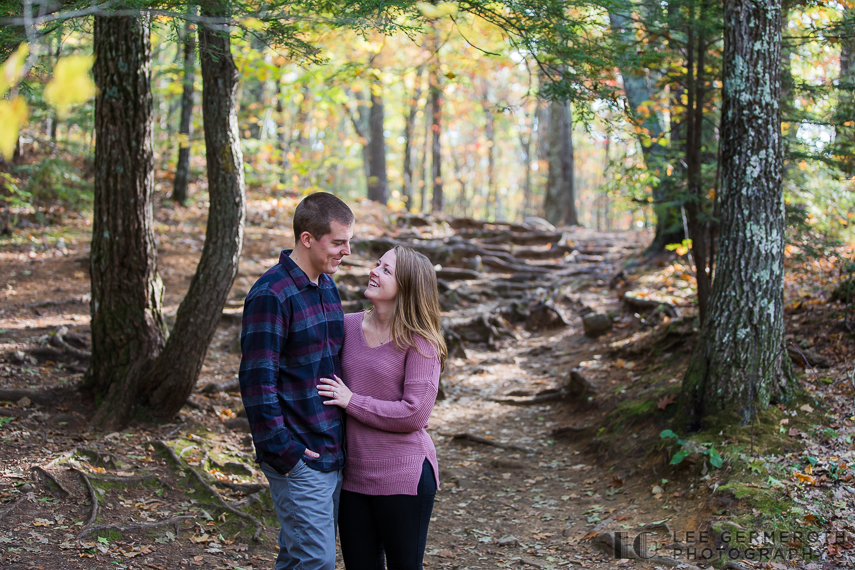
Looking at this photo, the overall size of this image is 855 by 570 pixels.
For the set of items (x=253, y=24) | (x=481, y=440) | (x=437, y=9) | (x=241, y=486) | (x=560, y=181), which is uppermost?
(x=560, y=181)

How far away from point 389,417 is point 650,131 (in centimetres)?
777

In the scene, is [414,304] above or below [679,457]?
above

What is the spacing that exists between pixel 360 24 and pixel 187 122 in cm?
976

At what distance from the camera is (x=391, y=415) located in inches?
99.4

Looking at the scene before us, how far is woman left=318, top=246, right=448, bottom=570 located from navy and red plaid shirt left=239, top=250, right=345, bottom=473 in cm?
9

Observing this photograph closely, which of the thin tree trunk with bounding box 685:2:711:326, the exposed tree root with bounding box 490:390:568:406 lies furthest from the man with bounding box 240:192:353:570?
the exposed tree root with bounding box 490:390:568:406

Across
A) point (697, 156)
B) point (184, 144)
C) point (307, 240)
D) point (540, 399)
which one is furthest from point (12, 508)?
point (184, 144)

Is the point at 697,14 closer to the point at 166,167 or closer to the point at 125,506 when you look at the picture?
the point at 125,506

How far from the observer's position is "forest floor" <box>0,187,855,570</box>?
3.97 m

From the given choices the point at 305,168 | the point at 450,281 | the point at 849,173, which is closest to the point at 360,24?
the point at 849,173

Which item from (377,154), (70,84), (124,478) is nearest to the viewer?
(70,84)

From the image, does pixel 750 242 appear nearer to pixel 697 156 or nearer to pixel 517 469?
pixel 697 156

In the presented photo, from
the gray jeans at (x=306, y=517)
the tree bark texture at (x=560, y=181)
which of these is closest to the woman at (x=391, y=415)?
the gray jeans at (x=306, y=517)

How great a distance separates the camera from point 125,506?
173 inches
